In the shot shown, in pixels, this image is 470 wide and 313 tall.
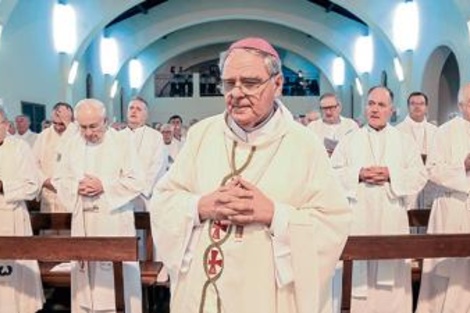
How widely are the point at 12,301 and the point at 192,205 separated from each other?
11.1ft

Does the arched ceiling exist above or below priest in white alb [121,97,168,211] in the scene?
above

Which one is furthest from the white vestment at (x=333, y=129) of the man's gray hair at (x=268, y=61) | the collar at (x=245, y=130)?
the man's gray hair at (x=268, y=61)

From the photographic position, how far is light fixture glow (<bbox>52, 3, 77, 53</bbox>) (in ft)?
49.9

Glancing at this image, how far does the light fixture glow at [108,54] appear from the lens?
20.3 meters

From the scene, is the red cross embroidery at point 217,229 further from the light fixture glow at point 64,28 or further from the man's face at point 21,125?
the light fixture glow at point 64,28

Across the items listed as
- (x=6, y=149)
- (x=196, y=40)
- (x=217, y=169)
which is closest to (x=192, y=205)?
(x=217, y=169)

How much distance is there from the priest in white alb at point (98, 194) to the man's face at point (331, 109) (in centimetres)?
→ 349

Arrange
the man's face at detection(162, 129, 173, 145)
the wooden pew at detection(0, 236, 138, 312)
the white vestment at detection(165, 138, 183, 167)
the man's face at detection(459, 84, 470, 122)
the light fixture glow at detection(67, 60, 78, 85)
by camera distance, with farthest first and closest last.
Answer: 1. the light fixture glow at detection(67, 60, 78, 85)
2. the white vestment at detection(165, 138, 183, 167)
3. the man's face at detection(162, 129, 173, 145)
4. the man's face at detection(459, 84, 470, 122)
5. the wooden pew at detection(0, 236, 138, 312)

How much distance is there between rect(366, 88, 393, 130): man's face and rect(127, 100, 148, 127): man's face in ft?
11.4

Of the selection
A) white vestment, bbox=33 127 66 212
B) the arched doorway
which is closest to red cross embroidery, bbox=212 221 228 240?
white vestment, bbox=33 127 66 212

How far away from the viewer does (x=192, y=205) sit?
2.58 m

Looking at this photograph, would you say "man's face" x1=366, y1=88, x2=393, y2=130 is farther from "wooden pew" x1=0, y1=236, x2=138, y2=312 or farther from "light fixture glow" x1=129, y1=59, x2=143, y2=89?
"light fixture glow" x1=129, y1=59, x2=143, y2=89

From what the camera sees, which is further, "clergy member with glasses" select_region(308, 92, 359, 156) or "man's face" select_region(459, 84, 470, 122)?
"clergy member with glasses" select_region(308, 92, 359, 156)

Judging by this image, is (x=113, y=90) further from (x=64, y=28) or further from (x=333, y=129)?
(x=333, y=129)
